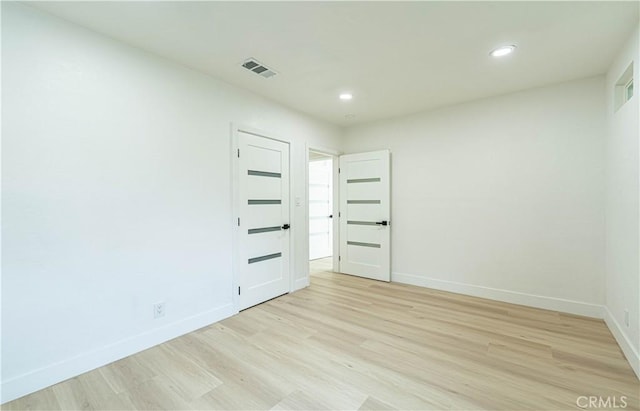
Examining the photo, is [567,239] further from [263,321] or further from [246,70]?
[246,70]

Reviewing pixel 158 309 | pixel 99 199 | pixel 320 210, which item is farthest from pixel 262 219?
pixel 320 210

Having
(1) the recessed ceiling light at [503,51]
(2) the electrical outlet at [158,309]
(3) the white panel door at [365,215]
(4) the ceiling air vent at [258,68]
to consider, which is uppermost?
(4) the ceiling air vent at [258,68]

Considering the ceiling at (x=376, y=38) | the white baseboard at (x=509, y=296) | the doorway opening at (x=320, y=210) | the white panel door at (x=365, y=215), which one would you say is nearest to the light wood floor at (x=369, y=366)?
the white baseboard at (x=509, y=296)

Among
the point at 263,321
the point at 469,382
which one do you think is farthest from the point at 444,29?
the point at 263,321

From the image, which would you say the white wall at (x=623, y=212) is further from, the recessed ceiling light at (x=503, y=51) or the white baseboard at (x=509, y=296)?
the recessed ceiling light at (x=503, y=51)

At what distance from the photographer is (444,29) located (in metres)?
2.23

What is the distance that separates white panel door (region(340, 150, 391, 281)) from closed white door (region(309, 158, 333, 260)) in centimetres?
159

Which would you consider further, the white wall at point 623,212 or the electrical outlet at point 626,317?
the electrical outlet at point 626,317

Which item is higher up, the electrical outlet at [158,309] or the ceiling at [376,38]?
the ceiling at [376,38]

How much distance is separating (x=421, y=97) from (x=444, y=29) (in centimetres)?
152

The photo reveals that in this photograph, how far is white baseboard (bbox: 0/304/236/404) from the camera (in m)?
1.88

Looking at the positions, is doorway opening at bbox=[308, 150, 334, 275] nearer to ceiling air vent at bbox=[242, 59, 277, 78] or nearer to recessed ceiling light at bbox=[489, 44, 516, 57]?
ceiling air vent at bbox=[242, 59, 277, 78]

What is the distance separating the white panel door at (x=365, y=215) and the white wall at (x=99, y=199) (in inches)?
96.5

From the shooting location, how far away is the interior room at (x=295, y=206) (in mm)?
1949
